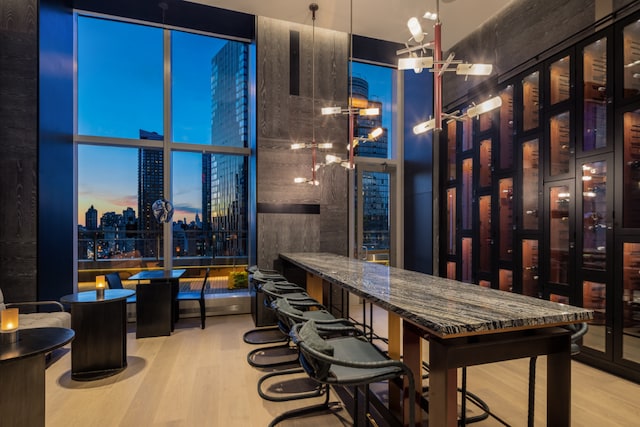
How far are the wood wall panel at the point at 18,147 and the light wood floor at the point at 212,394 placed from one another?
1.05 meters

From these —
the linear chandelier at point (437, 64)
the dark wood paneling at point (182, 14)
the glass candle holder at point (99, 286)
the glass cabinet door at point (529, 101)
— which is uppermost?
the dark wood paneling at point (182, 14)

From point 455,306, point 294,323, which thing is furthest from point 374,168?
point 455,306

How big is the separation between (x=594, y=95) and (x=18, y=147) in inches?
243

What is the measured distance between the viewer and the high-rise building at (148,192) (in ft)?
16.9

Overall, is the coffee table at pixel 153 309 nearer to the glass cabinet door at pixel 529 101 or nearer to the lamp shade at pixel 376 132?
the lamp shade at pixel 376 132

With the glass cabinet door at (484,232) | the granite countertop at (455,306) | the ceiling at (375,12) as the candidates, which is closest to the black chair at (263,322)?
the granite countertop at (455,306)

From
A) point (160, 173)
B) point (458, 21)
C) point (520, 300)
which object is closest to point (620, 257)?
point (520, 300)

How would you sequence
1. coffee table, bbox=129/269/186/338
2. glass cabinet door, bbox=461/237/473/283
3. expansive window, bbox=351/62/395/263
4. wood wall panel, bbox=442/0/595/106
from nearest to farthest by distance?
1. wood wall panel, bbox=442/0/595/106
2. coffee table, bbox=129/269/186/338
3. glass cabinet door, bbox=461/237/473/283
4. expansive window, bbox=351/62/395/263

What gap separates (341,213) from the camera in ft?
16.9

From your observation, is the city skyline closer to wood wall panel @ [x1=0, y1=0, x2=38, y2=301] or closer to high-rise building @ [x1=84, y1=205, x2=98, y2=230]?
high-rise building @ [x1=84, y1=205, x2=98, y2=230]

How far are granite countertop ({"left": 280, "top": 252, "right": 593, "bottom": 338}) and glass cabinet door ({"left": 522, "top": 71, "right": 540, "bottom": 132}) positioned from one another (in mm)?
2750

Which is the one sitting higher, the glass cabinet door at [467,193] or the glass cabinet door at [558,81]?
the glass cabinet door at [558,81]

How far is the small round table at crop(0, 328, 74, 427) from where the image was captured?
1769mm

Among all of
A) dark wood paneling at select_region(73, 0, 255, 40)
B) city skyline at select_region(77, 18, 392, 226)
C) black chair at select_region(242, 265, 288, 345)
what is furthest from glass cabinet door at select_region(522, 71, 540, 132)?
dark wood paneling at select_region(73, 0, 255, 40)
